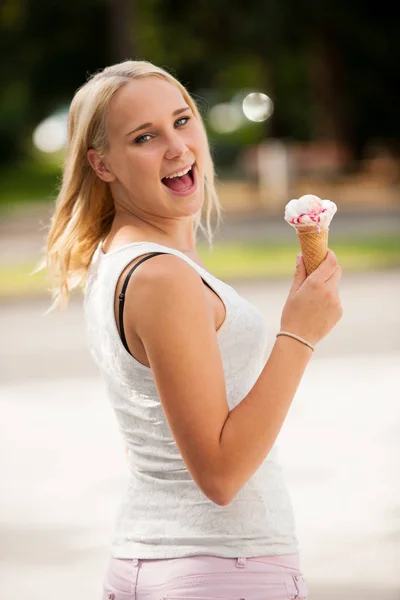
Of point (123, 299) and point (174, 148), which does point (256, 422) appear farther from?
point (174, 148)

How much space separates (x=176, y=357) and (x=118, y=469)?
5.08 meters

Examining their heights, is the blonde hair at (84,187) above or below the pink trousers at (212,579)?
above

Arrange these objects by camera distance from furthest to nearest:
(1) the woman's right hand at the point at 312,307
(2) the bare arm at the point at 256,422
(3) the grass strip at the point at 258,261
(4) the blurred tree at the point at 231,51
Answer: (4) the blurred tree at the point at 231,51 < (3) the grass strip at the point at 258,261 < (1) the woman's right hand at the point at 312,307 < (2) the bare arm at the point at 256,422

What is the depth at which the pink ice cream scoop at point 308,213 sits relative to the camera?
2.40 m

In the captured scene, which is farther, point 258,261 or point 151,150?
point 258,261

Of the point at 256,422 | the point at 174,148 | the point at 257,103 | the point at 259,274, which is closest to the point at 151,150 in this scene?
the point at 174,148

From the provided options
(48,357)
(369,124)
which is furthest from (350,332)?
(369,124)

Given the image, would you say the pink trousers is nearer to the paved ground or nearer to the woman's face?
the woman's face

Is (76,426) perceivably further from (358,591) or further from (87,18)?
(87,18)

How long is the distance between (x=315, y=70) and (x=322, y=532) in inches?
1218

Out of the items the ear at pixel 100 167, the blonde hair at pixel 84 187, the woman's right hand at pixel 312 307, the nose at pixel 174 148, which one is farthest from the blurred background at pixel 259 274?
the woman's right hand at pixel 312 307

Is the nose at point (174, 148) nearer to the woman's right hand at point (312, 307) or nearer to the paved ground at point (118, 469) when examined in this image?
the woman's right hand at point (312, 307)

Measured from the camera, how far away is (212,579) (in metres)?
2.27

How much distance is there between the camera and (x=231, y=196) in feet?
95.6
